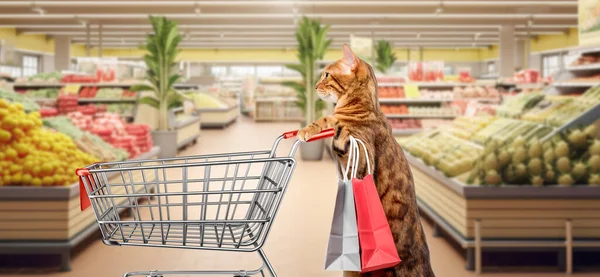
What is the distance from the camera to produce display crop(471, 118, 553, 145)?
16.1 ft

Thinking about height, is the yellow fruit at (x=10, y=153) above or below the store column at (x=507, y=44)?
below

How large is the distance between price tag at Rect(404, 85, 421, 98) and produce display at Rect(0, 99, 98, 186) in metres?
7.54

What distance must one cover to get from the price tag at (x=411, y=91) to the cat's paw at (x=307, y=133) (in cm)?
965

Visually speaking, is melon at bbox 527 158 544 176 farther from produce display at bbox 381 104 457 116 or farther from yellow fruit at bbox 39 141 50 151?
produce display at bbox 381 104 457 116

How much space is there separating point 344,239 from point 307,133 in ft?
1.00

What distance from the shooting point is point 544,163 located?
395 cm

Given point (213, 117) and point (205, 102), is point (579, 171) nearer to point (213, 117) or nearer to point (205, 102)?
point (213, 117)

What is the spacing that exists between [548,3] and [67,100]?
11.6 m

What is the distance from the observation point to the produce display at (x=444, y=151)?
459 centimetres

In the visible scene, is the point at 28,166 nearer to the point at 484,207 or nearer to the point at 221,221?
the point at 221,221

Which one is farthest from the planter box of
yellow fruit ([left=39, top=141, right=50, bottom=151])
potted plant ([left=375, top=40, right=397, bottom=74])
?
yellow fruit ([left=39, top=141, right=50, bottom=151])

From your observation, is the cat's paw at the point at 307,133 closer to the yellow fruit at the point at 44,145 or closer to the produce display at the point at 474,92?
the yellow fruit at the point at 44,145

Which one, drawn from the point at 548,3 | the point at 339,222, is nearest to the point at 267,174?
the point at 339,222

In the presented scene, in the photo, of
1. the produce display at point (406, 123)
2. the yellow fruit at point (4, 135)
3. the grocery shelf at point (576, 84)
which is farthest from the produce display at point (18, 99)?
the produce display at point (406, 123)
